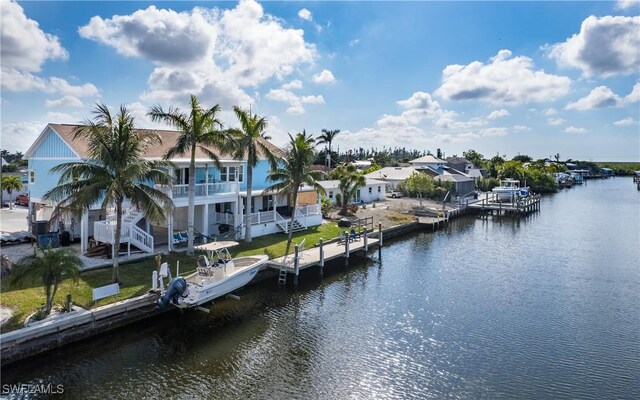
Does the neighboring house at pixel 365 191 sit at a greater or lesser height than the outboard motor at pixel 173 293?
greater

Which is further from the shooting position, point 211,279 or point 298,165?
point 298,165

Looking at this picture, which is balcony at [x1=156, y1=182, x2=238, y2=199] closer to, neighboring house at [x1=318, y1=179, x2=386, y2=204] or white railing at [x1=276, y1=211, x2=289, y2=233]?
white railing at [x1=276, y1=211, x2=289, y2=233]

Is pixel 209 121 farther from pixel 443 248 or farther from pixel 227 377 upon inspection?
pixel 443 248

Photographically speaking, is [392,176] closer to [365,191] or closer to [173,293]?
[365,191]

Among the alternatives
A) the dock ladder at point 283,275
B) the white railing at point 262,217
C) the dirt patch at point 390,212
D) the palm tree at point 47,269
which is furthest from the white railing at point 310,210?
the palm tree at point 47,269

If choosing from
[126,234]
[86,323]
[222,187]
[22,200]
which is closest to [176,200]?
[126,234]

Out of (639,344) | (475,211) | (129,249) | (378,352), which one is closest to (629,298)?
(639,344)

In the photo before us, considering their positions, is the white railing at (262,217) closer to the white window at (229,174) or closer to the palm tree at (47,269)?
the white window at (229,174)
